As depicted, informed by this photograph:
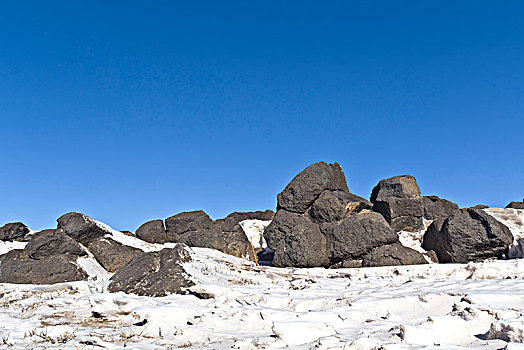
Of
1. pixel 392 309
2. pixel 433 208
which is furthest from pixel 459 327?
pixel 433 208

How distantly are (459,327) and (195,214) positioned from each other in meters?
12.5

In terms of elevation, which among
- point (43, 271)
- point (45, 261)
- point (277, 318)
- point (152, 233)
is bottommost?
point (277, 318)

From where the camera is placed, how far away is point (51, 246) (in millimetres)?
10570

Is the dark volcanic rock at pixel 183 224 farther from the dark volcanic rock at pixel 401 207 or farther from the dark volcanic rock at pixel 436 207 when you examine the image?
the dark volcanic rock at pixel 436 207

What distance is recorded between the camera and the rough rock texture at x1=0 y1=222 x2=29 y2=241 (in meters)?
13.4

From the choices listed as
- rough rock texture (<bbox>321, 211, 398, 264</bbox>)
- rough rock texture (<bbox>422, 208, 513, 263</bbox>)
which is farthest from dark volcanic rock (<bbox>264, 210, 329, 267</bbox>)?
rough rock texture (<bbox>422, 208, 513, 263</bbox>)

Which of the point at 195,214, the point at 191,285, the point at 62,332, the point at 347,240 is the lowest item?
the point at 62,332

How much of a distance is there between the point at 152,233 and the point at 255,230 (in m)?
3.58

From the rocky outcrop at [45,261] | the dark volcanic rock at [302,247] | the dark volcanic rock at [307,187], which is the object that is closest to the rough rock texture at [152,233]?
the rocky outcrop at [45,261]

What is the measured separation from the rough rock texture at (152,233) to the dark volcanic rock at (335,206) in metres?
5.70

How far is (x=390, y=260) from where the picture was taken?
9.80 meters

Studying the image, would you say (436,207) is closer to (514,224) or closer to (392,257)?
(514,224)

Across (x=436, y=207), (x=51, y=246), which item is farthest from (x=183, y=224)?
(x=436, y=207)

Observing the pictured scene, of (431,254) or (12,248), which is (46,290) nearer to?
(12,248)
